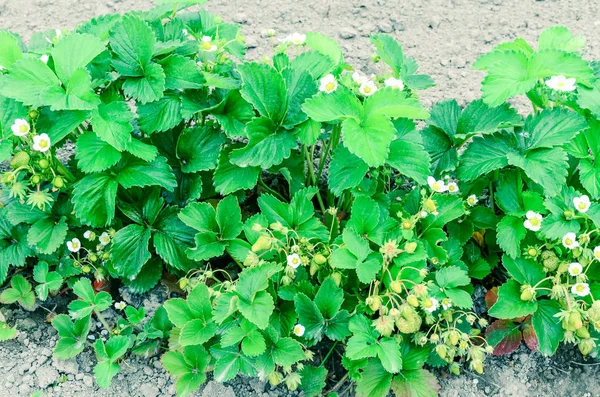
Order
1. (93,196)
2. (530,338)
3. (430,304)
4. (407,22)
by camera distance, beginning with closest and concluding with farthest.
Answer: (430,304), (93,196), (530,338), (407,22)

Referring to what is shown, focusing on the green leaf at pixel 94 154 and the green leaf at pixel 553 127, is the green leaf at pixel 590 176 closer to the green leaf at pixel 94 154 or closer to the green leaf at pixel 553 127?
the green leaf at pixel 553 127

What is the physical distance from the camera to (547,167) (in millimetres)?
2057

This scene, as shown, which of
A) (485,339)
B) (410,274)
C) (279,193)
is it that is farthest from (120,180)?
(485,339)

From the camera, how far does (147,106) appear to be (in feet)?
7.01

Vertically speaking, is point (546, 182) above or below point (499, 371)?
above

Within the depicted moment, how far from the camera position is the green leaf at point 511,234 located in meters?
2.08

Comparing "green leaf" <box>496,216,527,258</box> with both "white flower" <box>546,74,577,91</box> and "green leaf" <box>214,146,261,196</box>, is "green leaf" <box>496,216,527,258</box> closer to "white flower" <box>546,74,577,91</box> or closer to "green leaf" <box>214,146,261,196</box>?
"white flower" <box>546,74,577,91</box>

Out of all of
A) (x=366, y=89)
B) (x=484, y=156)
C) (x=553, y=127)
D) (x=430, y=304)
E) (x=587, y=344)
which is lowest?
(x=587, y=344)

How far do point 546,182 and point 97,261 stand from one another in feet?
5.41

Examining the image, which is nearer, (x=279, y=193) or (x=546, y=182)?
(x=546, y=182)

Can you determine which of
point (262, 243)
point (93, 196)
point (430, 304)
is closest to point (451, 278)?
point (430, 304)

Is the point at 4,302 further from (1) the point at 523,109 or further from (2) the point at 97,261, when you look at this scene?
(1) the point at 523,109

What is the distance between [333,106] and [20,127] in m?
1.01

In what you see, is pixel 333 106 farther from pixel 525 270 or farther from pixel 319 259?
pixel 525 270
